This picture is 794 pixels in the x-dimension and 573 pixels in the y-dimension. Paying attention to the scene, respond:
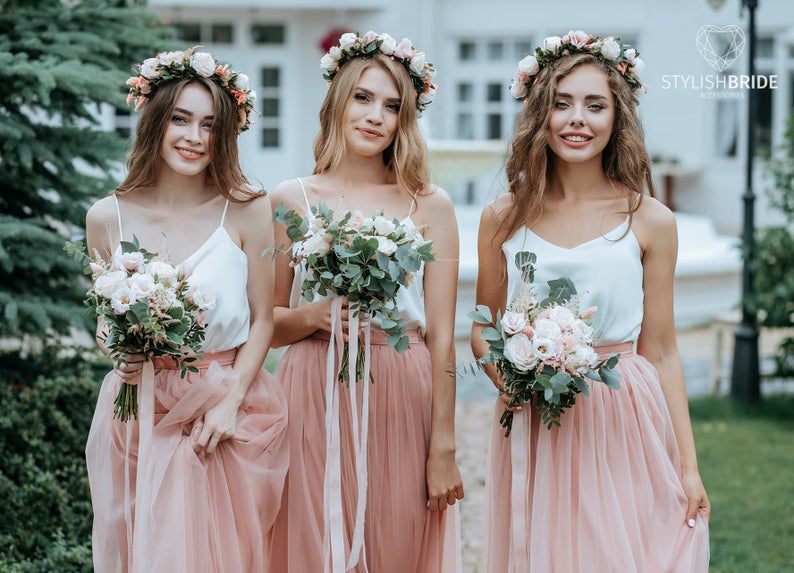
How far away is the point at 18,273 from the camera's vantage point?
568cm

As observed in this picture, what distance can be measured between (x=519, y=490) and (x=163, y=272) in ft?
4.55

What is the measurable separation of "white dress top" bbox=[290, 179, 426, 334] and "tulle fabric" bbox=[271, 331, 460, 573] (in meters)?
0.12

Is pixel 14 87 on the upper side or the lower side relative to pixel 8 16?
lower

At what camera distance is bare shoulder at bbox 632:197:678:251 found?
3.52 metres

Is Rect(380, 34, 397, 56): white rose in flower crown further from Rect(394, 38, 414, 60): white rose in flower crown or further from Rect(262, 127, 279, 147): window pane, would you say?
Rect(262, 127, 279, 147): window pane

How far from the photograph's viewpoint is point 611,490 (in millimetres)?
3352

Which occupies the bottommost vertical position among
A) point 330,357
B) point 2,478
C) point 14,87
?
point 2,478

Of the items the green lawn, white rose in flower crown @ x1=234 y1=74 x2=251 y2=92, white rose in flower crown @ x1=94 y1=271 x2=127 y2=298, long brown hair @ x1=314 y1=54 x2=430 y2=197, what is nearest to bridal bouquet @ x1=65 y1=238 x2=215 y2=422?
white rose in flower crown @ x1=94 y1=271 x2=127 y2=298

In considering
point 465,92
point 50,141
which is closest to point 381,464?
point 50,141

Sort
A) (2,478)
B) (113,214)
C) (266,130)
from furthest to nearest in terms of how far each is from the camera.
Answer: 1. (266,130)
2. (2,478)
3. (113,214)

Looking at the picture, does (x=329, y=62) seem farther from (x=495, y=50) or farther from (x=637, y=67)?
(x=495, y=50)

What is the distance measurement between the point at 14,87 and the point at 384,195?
274cm

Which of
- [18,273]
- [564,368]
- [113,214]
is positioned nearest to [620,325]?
[564,368]

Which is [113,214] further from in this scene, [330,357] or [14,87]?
[14,87]
